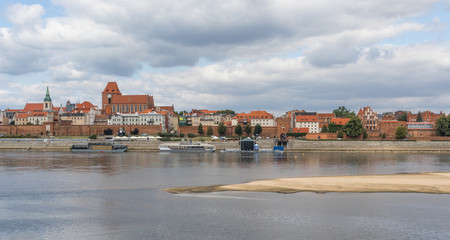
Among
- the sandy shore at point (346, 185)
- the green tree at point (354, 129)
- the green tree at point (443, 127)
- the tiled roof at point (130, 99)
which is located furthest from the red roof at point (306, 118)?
the sandy shore at point (346, 185)

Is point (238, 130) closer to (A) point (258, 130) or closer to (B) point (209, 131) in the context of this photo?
(A) point (258, 130)

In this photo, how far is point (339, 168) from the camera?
4109 centimetres

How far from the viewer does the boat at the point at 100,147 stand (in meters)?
70.4

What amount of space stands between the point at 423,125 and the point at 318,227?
7664 cm

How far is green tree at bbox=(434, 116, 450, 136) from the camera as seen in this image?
3031 inches

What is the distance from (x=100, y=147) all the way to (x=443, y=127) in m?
61.7

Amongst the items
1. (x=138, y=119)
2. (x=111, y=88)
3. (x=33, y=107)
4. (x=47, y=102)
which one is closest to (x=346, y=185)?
(x=138, y=119)

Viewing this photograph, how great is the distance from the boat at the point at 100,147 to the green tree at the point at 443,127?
57.2m

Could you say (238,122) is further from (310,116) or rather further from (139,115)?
(139,115)

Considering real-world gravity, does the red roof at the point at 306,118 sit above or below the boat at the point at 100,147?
above

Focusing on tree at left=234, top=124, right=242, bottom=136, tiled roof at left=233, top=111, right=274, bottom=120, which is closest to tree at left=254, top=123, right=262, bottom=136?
tree at left=234, top=124, right=242, bottom=136

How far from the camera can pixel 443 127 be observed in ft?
255

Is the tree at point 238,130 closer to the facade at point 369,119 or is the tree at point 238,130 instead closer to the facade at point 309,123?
the facade at point 309,123

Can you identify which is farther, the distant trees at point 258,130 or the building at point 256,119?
the building at point 256,119
